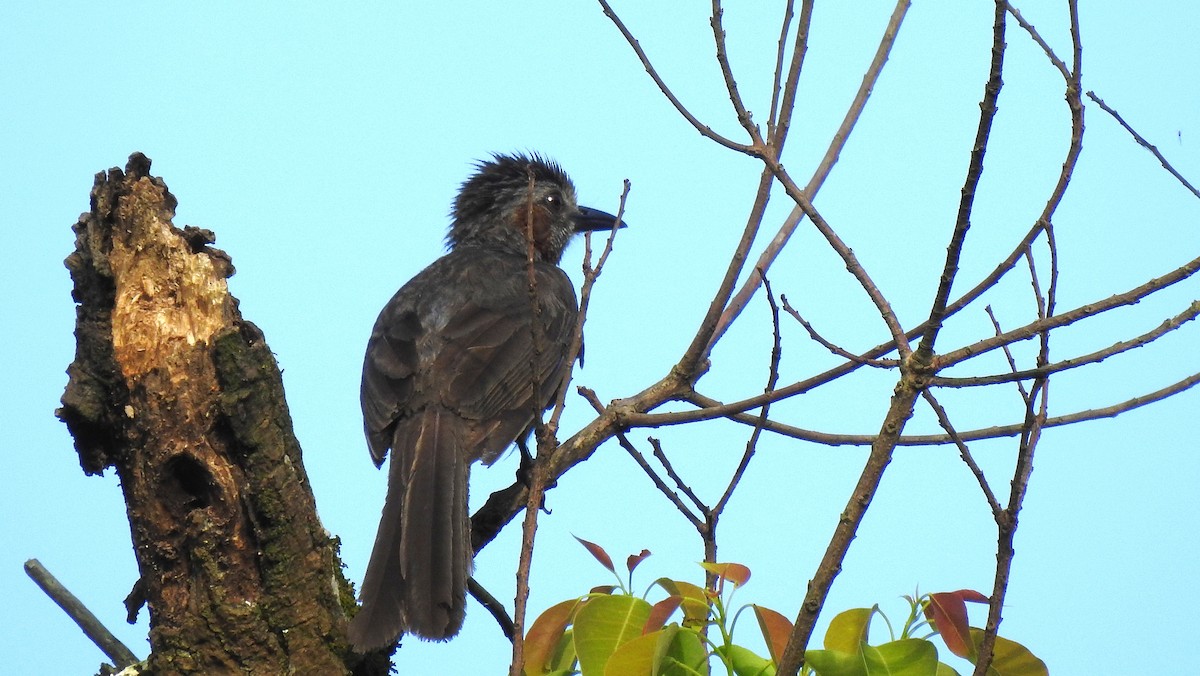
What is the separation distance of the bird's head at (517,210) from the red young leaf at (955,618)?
4.18 metres

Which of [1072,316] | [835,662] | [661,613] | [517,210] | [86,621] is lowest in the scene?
[835,662]

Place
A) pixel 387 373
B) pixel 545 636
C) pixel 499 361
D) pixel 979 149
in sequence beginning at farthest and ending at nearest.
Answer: pixel 499 361 < pixel 387 373 < pixel 545 636 < pixel 979 149

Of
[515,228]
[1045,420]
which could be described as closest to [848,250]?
[1045,420]

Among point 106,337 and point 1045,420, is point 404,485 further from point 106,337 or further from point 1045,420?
point 1045,420

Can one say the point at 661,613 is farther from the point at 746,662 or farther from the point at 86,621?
the point at 86,621

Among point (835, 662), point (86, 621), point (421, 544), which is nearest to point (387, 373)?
point (421, 544)

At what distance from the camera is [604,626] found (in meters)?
2.59

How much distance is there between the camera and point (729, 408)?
11.7 ft

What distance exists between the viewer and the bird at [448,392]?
10.8 feet

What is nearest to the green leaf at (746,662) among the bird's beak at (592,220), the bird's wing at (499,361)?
the bird's wing at (499,361)

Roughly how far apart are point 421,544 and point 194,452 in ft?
2.34

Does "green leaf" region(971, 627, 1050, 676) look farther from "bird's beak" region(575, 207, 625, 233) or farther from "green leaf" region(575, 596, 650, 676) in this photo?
"bird's beak" region(575, 207, 625, 233)

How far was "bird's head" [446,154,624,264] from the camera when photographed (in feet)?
21.2

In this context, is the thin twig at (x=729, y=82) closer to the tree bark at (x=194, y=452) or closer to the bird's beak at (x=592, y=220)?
the tree bark at (x=194, y=452)
